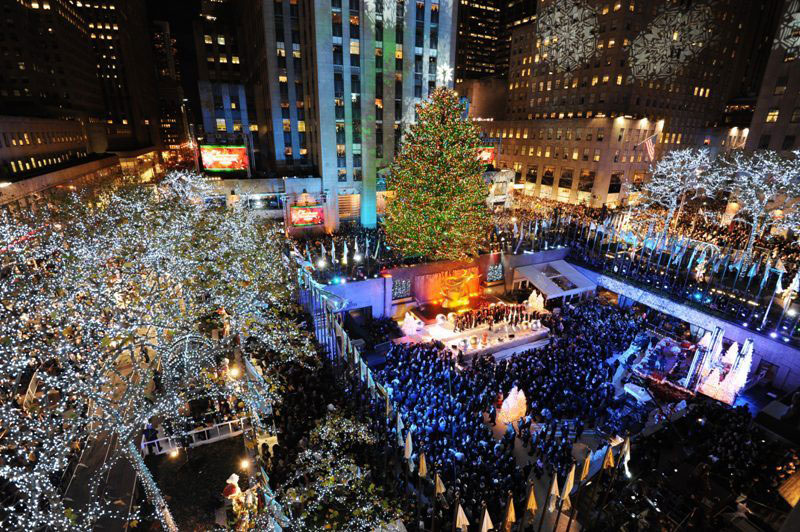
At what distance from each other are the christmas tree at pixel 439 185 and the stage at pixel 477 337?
4.85 metres

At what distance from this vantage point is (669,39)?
48594 mm

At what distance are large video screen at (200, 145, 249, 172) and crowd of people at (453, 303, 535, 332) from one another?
26.2m

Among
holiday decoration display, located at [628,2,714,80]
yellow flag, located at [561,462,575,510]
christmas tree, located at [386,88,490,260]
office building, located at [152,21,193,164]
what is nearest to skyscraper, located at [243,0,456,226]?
christmas tree, located at [386,88,490,260]

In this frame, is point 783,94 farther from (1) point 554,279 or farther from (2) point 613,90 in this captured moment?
(1) point 554,279

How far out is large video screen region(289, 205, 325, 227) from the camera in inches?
1426

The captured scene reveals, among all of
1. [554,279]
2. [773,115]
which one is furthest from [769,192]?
[554,279]

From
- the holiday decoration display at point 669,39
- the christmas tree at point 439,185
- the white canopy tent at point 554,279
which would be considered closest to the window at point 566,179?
the holiday decoration display at point 669,39

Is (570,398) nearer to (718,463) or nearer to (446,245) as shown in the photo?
(718,463)

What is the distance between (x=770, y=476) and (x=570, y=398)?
255 inches

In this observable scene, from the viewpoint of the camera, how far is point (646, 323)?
23203 millimetres

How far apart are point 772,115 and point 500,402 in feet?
148

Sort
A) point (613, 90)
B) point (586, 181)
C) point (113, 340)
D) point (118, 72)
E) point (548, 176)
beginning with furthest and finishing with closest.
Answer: point (118, 72)
point (548, 176)
point (613, 90)
point (586, 181)
point (113, 340)

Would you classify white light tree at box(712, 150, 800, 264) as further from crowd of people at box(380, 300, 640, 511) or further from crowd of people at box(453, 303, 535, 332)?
crowd of people at box(380, 300, 640, 511)

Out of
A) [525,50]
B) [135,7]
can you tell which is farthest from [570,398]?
[135,7]
